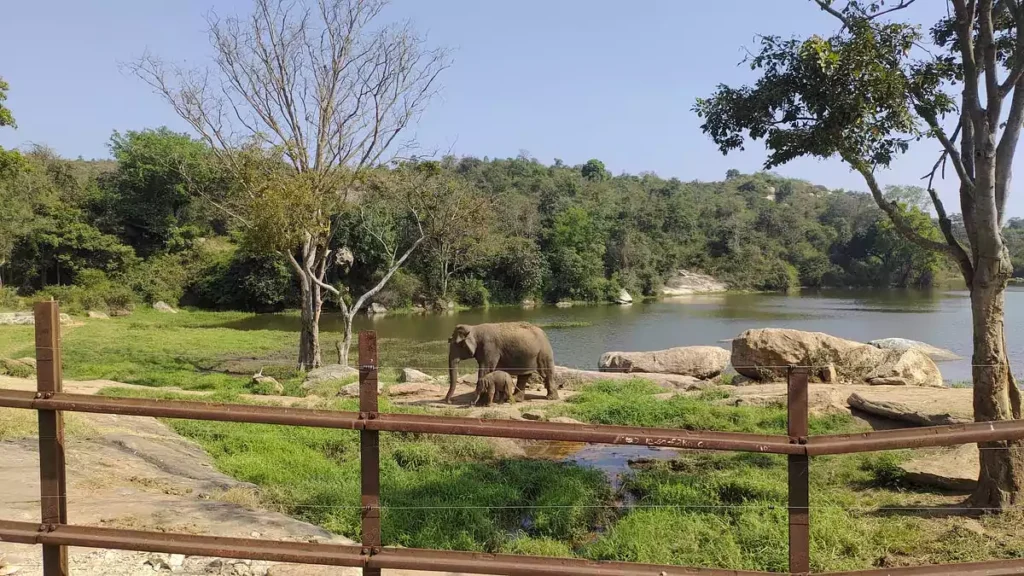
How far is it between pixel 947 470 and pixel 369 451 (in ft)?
19.7

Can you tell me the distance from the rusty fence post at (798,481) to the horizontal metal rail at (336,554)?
0.56 ft

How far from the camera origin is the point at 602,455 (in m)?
8.30

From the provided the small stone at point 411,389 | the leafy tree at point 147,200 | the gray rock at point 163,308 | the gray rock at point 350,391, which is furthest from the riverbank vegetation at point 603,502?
the leafy tree at point 147,200

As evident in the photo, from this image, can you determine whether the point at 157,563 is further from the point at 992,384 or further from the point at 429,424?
the point at 992,384

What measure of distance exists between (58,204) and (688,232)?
151 ft

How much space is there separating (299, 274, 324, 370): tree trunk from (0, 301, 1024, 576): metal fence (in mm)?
13502

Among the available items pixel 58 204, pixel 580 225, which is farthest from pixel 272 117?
pixel 580 225

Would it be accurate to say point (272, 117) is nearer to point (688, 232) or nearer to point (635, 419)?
point (635, 419)

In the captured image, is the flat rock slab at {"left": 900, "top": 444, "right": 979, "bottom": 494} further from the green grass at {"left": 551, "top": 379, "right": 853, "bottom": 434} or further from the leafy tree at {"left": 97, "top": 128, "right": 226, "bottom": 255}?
the leafy tree at {"left": 97, "top": 128, "right": 226, "bottom": 255}

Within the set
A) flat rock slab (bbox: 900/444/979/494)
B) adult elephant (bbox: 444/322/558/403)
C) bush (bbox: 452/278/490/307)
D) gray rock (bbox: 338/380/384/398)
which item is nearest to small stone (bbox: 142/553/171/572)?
flat rock slab (bbox: 900/444/979/494)

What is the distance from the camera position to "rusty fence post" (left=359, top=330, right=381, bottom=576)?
8.46 feet

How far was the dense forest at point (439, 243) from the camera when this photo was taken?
3478cm

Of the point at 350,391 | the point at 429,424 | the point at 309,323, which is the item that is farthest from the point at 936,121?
the point at 309,323

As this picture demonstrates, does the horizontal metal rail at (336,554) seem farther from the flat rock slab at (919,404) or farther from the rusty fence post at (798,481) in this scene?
the flat rock slab at (919,404)
